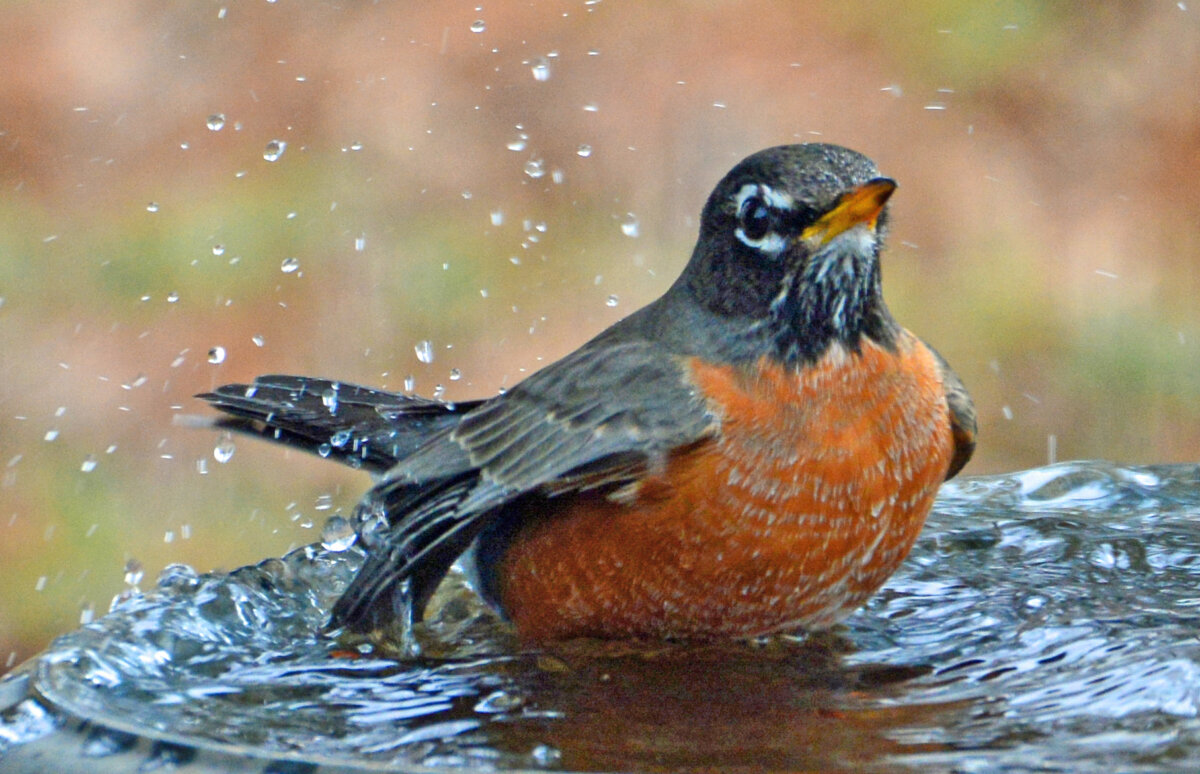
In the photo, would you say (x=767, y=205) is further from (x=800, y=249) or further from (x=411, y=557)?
(x=411, y=557)

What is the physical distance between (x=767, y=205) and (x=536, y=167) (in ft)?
17.2

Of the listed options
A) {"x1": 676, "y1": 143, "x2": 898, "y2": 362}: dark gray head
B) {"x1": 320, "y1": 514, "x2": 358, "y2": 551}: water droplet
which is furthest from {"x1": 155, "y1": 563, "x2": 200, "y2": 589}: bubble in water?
{"x1": 676, "y1": 143, "x2": 898, "y2": 362}: dark gray head

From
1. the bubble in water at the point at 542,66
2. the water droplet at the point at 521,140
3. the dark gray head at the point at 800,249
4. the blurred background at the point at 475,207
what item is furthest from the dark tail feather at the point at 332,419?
the water droplet at the point at 521,140

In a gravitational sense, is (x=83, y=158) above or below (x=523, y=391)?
above

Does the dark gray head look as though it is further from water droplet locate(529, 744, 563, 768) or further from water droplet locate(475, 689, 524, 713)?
water droplet locate(529, 744, 563, 768)

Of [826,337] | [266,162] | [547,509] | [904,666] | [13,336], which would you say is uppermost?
[266,162]

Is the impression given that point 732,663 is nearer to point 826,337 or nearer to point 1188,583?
point 826,337


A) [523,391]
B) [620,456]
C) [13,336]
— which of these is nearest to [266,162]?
[13,336]

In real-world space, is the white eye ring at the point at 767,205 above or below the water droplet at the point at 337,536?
above

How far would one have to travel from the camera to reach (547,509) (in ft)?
9.57

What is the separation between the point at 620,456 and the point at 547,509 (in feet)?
0.74

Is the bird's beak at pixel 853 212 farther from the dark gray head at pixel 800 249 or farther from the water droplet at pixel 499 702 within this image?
the water droplet at pixel 499 702

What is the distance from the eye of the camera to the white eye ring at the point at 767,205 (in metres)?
2.72

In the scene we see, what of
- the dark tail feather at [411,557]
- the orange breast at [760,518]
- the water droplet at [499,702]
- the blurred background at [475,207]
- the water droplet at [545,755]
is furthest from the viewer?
the blurred background at [475,207]
